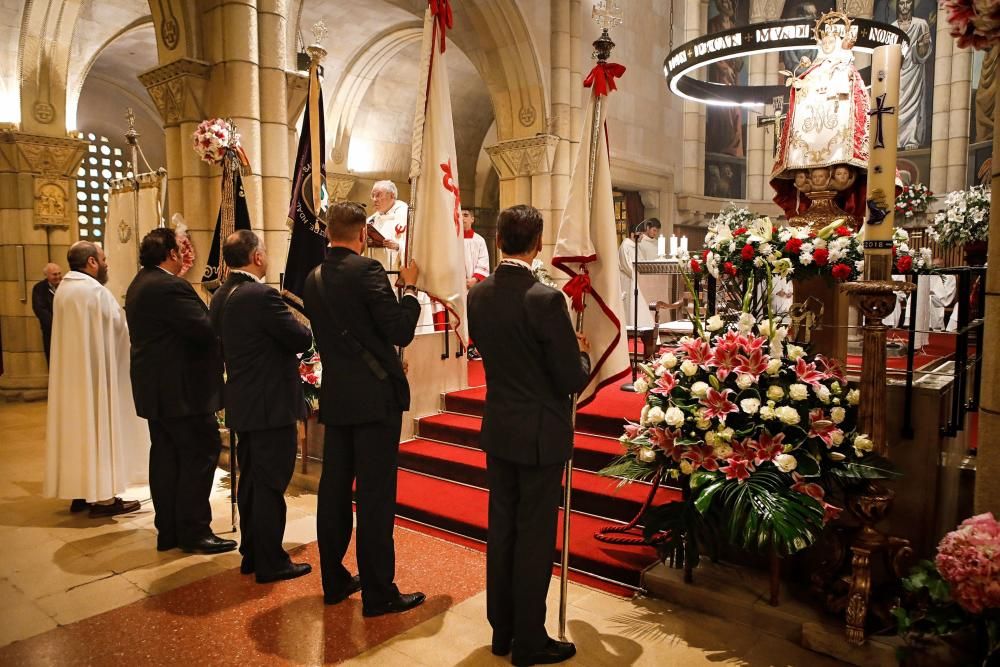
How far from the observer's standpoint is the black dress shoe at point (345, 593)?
3453 mm

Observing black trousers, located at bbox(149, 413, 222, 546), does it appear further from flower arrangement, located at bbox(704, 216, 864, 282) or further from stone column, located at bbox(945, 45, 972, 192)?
stone column, located at bbox(945, 45, 972, 192)

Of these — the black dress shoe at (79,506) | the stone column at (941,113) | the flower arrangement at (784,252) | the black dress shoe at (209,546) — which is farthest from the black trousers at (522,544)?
the stone column at (941,113)

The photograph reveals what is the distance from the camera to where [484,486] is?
496cm

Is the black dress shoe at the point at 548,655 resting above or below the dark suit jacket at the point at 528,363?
below

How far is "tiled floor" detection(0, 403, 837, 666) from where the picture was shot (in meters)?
3.01

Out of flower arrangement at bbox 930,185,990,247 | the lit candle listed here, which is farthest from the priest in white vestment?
flower arrangement at bbox 930,185,990,247

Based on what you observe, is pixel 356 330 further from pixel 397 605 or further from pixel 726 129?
pixel 726 129

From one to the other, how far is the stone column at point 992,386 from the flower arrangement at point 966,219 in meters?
5.06

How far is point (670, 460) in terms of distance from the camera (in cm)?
349

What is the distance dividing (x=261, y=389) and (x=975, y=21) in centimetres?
326

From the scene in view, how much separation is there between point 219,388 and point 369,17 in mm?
9204

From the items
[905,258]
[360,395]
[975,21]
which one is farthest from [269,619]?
[975,21]

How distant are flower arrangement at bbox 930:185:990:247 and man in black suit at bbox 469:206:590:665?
5806 millimetres

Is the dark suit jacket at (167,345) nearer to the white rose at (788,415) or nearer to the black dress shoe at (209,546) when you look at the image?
the black dress shoe at (209,546)
